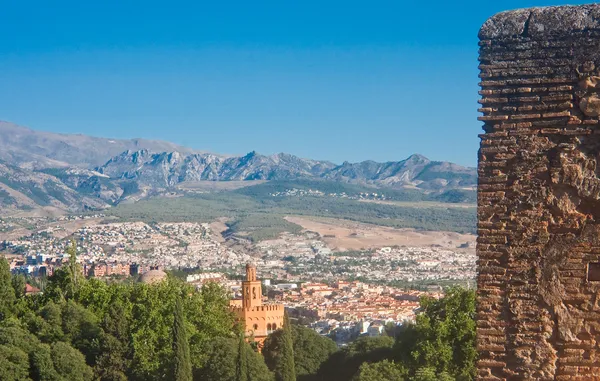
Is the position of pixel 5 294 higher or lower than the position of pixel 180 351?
higher

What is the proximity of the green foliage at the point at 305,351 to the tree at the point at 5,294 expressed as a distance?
13556 millimetres

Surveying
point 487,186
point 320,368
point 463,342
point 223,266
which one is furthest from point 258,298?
point 223,266

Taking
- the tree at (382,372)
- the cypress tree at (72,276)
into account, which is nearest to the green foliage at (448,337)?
the tree at (382,372)

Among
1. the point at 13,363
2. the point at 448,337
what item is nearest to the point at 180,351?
the point at 13,363

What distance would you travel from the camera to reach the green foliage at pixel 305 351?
166 ft

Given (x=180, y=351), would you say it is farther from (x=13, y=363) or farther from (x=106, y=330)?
(x=13, y=363)

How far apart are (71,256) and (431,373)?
1774 cm

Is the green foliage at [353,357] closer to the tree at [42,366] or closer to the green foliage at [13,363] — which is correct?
the tree at [42,366]

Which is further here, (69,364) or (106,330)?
(106,330)

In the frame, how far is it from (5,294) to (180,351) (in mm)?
11687

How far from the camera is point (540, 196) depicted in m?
7.16

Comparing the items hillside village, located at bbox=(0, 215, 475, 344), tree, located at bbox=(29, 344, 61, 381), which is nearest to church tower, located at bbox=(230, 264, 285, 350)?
hillside village, located at bbox=(0, 215, 475, 344)

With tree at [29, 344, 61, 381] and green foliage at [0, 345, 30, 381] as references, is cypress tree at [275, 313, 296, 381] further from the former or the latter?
green foliage at [0, 345, 30, 381]

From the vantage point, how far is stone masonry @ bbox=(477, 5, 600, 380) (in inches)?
276
